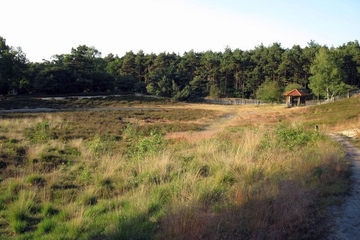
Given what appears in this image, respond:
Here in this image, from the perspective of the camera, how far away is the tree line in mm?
70662

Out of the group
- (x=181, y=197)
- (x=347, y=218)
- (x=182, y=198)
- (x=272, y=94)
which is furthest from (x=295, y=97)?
(x=182, y=198)

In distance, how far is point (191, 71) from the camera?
11756 cm

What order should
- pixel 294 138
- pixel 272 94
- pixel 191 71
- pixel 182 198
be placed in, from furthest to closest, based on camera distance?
pixel 191 71, pixel 272 94, pixel 294 138, pixel 182 198

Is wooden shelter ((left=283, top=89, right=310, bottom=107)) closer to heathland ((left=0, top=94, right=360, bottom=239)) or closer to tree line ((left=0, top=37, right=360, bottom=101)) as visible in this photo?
tree line ((left=0, top=37, right=360, bottom=101))

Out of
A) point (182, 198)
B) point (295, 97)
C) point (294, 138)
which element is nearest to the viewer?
point (182, 198)

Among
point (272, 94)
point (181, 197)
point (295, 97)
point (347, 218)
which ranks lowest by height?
point (295, 97)

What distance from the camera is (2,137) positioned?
1811cm

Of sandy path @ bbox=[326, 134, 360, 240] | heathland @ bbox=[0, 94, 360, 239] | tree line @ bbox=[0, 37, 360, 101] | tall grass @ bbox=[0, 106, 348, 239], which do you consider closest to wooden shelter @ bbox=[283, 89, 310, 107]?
tree line @ bbox=[0, 37, 360, 101]

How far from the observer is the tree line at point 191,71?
70.7m

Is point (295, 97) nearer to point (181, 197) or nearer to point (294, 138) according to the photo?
point (294, 138)

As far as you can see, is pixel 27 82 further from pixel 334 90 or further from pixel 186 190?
pixel 186 190

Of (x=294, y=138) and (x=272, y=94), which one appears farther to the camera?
(x=272, y=94)

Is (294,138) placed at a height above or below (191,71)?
below

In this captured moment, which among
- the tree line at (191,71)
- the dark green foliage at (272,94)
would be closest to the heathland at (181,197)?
the tree line at (191,71)
